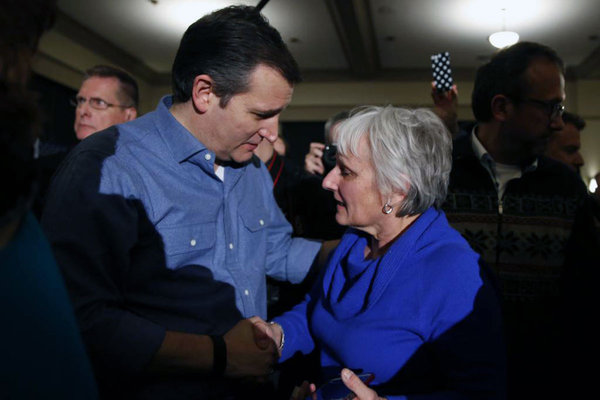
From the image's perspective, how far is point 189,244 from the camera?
1329mm

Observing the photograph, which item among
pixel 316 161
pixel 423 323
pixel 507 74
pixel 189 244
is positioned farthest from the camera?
pixel 316 161

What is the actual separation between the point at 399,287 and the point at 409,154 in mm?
360

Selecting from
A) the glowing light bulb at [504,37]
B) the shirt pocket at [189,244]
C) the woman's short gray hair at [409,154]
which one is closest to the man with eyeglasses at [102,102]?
the shirt pocket at [189,244]

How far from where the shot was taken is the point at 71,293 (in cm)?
110

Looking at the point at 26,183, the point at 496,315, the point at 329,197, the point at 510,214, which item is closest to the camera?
the point at 26,183

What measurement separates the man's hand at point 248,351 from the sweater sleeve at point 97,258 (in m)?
0.19

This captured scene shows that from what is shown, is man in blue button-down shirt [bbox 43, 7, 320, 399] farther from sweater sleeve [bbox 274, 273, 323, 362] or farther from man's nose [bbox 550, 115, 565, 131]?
man's nose [bbox 550, 115, 565, 131]

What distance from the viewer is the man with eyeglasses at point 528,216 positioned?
187 centimetres

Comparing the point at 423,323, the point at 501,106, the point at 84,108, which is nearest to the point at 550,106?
the point at 501,106

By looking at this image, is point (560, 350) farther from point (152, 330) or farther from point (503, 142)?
point (152, 330)

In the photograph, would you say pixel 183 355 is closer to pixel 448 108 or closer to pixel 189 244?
pixel 189 244

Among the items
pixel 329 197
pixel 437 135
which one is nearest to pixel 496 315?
pixel 437 135

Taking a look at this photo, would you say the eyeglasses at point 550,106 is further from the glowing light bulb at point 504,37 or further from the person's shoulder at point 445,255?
the glowing light bulb at point 504,37

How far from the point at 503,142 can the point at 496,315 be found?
37.5 inches
